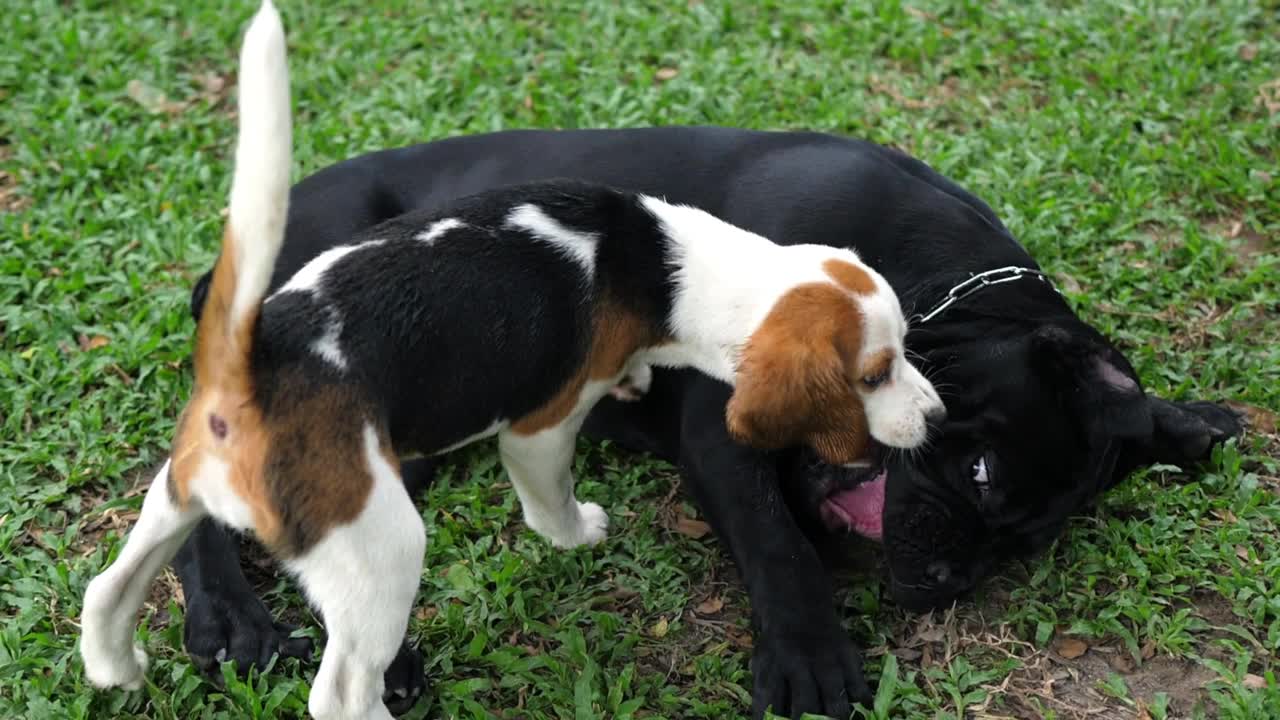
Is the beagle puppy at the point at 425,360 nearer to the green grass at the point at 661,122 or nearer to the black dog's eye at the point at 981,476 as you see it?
the black dog's eye at the point at 981,476

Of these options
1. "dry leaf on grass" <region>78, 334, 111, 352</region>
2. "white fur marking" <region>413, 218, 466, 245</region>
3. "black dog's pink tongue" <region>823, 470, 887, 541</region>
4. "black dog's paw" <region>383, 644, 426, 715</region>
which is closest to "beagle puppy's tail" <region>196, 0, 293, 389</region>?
"white fur marking" <region>413, 218, 466, 245</region>

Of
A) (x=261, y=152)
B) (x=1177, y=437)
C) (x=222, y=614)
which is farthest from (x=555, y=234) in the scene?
(x=1177, y=437)

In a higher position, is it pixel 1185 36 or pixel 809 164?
pixel 809 164

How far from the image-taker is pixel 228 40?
275 inches

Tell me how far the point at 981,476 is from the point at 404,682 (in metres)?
1.70

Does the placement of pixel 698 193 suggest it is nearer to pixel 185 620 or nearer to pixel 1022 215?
pixel 1022 215

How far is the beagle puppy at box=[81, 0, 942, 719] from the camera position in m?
3.01

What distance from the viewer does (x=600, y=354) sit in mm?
3684

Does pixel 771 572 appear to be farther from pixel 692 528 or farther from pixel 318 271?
pixel 318 271

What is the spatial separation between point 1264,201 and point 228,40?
16.6ft

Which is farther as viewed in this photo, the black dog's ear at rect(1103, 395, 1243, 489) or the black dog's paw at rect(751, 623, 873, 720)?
the black dog's ear at rect(1103, 395, 1243, 489)

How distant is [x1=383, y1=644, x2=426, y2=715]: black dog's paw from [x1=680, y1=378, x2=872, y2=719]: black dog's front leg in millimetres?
934

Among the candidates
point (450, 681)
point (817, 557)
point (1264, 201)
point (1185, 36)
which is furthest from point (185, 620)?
point (1185, 36)

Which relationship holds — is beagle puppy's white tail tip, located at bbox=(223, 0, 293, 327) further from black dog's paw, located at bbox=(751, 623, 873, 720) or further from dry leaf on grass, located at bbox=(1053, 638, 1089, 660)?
dry leaf on grass, located at bbox=(1053, 638, 1089, 660)
